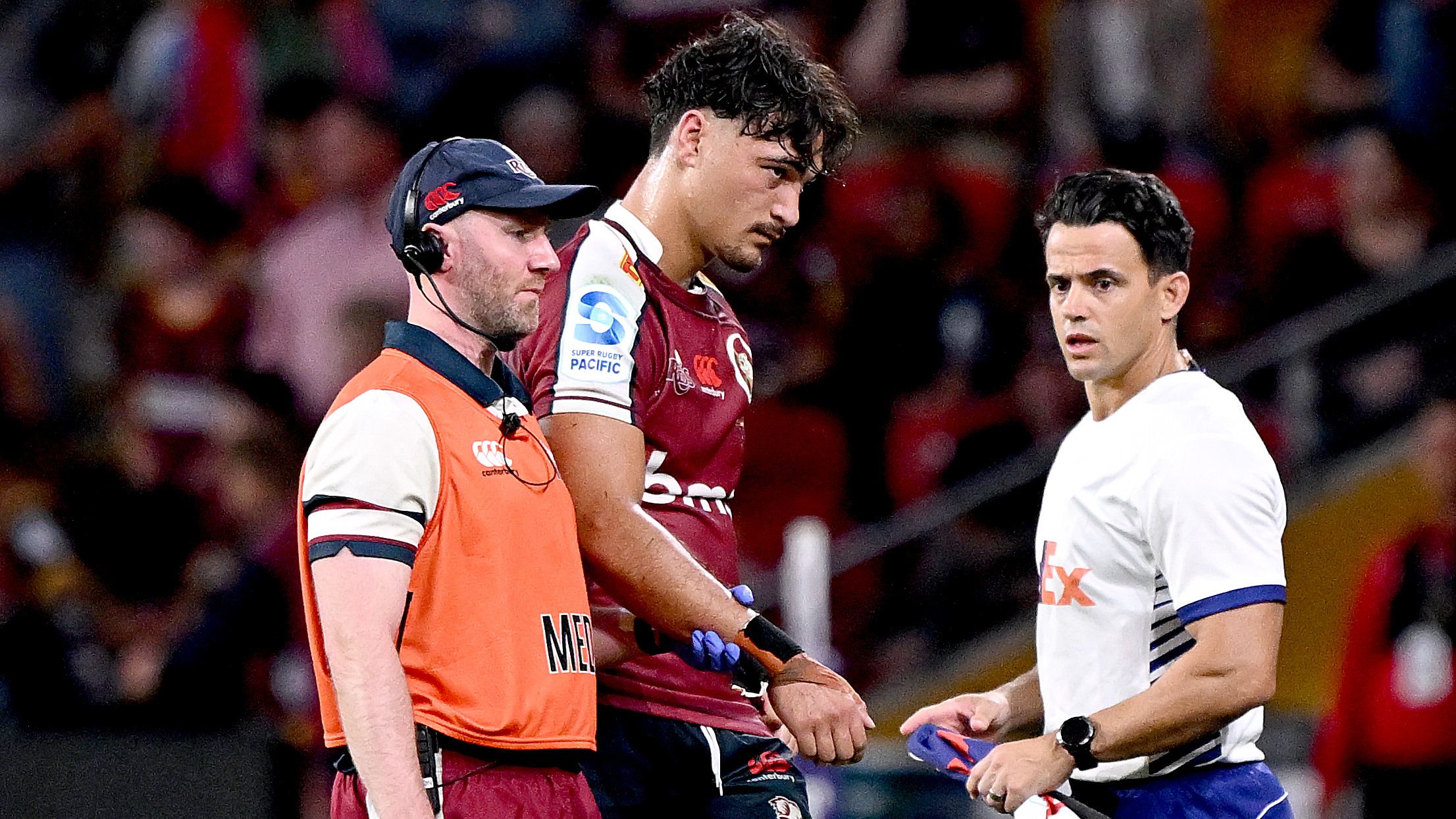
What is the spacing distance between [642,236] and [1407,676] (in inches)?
154

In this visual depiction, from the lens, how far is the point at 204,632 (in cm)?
722

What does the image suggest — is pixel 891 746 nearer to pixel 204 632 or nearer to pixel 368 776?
pixel 204 632

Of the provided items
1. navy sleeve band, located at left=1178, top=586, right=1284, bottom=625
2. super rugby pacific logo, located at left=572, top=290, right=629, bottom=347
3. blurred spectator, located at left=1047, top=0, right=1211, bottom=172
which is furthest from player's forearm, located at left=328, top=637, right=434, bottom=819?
blurred spectator, located at left=1047, top=0, right=1211, bottom=172

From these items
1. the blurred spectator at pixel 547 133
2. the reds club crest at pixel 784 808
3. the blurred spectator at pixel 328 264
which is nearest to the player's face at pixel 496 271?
the reds club crest at pixel 784 808

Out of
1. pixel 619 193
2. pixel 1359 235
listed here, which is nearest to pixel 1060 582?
pixel 1359 235

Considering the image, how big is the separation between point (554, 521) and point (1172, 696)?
4.32 ft

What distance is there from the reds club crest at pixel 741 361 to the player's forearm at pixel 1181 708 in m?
1.05

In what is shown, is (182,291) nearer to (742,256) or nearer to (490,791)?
(742,256)

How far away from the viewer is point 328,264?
9078mm

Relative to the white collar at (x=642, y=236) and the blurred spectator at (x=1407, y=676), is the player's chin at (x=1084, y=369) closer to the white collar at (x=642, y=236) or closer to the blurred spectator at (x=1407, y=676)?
the white collar at (x=642, y=236)

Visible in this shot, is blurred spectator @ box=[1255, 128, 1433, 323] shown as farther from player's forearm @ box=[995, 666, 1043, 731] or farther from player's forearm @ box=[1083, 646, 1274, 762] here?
player's forearm @ box=[1083, 646, 1274, 762]

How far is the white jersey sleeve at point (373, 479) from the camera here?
10.7ft

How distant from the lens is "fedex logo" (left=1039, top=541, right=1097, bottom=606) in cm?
409

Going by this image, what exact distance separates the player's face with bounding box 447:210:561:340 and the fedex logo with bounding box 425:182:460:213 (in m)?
0.04
